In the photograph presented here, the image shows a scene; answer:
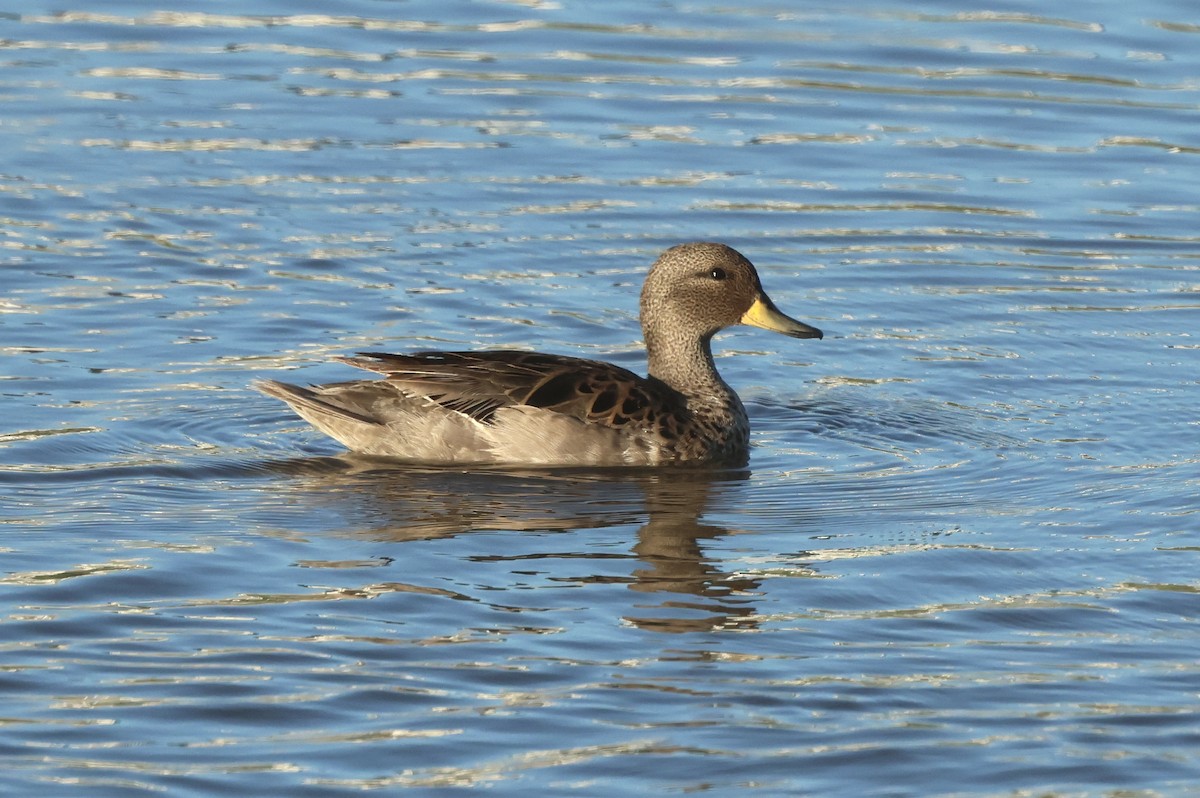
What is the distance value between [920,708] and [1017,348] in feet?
18.9

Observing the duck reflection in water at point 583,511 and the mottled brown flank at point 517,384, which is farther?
the mottled brown flank at point 517,384

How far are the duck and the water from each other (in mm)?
194

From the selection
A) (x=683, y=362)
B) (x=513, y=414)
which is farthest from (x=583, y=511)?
(x=683, y=362)

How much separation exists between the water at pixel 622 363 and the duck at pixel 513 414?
194 millimetres

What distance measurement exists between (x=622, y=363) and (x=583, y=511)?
294 cm

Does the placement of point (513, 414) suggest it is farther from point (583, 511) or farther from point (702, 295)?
point (702, 295)

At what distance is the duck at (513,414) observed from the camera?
11523 mm

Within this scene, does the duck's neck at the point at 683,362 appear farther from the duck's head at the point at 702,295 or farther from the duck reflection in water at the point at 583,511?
the duck reflection in water at the point at 583,511

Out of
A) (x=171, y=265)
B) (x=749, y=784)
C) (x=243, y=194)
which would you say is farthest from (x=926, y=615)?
(x=243, y=194)

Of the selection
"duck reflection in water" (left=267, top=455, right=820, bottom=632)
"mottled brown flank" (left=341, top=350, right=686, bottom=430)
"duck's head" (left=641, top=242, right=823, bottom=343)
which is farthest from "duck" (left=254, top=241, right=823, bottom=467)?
"duck's head" (left=641, top=242, right=823, bottom=343)

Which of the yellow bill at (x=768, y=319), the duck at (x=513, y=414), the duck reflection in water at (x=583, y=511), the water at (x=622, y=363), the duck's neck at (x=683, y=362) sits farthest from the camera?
the yellow bill at (x=768, y=319)

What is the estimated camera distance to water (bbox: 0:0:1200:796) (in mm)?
7824

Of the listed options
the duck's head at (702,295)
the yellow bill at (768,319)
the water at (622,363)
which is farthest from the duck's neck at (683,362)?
the water at (622,363)

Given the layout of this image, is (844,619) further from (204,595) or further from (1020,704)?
(204,595)
